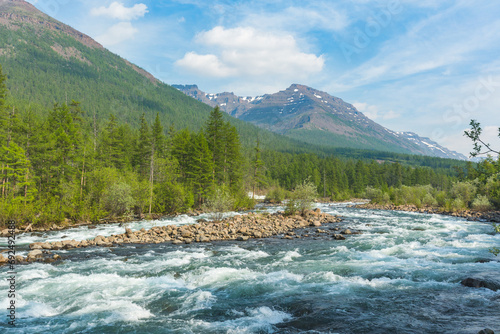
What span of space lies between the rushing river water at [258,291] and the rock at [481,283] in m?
0.37

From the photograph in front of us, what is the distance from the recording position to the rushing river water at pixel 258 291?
788 cm

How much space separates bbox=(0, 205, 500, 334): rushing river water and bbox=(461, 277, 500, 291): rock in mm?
368

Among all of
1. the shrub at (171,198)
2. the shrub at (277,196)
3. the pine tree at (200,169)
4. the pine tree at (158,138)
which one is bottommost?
the shrub at (277,196)

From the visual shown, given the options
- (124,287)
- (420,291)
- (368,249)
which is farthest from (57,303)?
(368,249)

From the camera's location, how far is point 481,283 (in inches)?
419

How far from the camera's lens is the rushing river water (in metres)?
7.88

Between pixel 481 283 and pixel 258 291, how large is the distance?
8846 millimetres

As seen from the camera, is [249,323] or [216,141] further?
[216,141]

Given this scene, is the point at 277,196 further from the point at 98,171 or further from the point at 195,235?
the point at 195,235

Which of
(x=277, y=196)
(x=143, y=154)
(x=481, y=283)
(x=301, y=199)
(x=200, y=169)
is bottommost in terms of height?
(x=277, y=196)

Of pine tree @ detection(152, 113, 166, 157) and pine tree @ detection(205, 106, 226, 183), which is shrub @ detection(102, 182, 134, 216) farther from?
pine tree @ detection(152, 113, 166, 157)

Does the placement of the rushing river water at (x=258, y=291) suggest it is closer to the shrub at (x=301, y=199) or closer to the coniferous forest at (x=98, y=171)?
the coniferous forest at (x=98, y=171)

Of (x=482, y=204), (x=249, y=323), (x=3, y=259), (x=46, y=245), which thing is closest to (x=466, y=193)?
(x=482, y=204)

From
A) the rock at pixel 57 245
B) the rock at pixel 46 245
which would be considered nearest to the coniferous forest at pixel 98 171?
the rock at pixel 46 245
